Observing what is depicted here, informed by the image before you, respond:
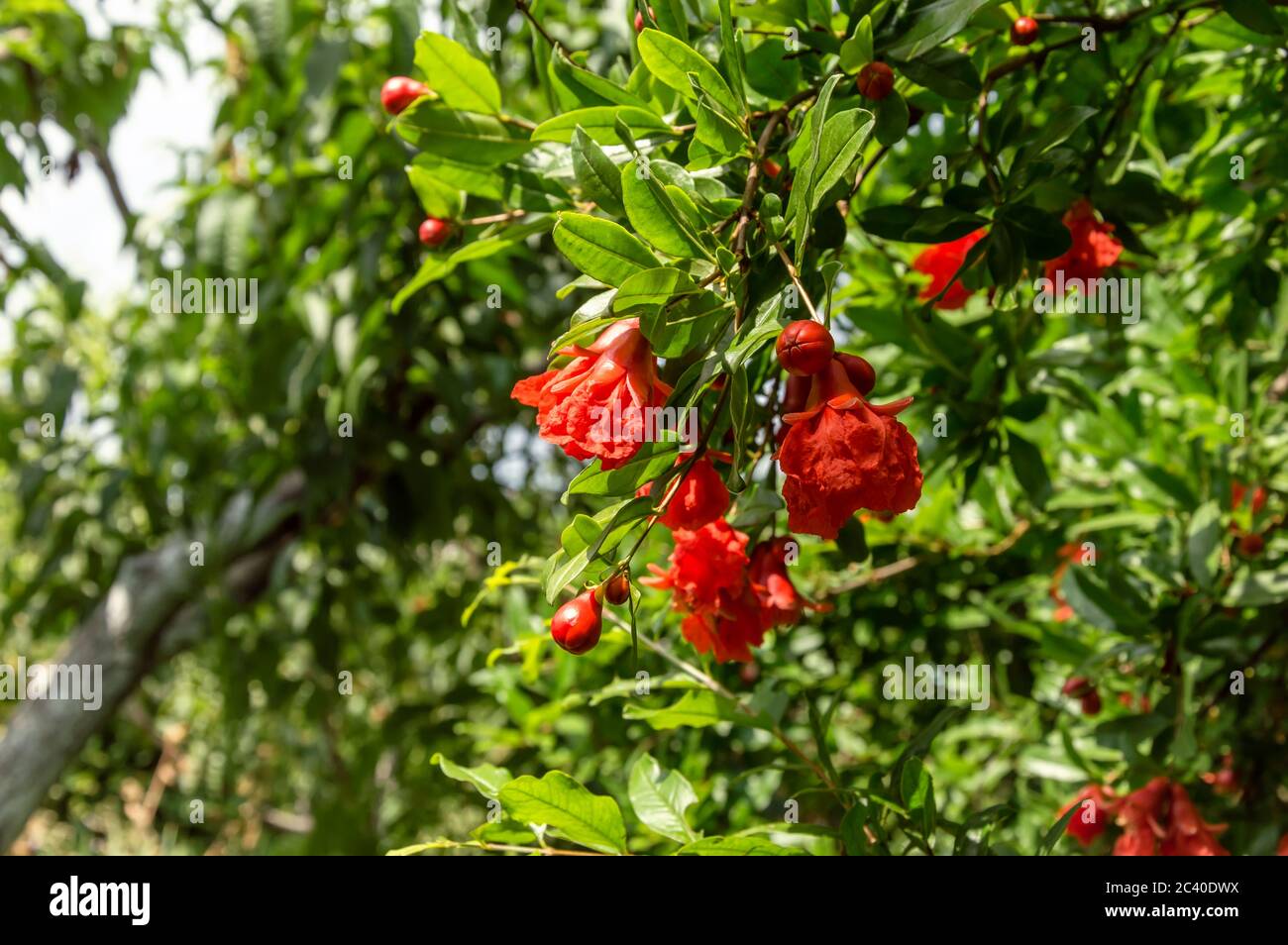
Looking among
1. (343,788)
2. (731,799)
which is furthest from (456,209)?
(343,788)

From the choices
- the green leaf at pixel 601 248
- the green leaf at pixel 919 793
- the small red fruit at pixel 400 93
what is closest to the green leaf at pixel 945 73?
the green leaf at pixel 601 248

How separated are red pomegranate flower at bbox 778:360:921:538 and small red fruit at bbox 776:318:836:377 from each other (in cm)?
3

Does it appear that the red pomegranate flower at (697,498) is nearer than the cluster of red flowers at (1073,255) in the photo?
Yes

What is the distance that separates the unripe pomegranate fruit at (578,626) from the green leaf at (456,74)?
16.0 inches

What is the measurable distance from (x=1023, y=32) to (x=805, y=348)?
0.40 metres

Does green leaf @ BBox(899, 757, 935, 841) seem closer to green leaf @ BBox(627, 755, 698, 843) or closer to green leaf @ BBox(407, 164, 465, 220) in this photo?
green leaf @ BBox(627, 755, 698, 843)

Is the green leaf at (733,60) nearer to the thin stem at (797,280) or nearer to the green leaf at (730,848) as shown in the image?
the thin stem at (797,280)

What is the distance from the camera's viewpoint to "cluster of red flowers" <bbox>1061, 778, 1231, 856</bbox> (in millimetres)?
977

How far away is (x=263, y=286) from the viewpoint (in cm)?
188

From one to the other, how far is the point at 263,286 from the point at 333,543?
1.64 feet

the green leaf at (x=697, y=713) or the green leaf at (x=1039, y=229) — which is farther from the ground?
the green leaf at (x=1039, y=229)

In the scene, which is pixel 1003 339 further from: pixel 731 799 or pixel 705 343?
pixel 731 799

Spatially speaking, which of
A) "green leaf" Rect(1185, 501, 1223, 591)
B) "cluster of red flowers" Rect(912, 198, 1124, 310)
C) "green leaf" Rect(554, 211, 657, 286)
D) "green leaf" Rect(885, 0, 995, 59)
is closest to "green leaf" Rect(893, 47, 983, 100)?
"green leaf" Rect(885, 0, 995, 59)

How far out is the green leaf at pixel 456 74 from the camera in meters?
0.77
